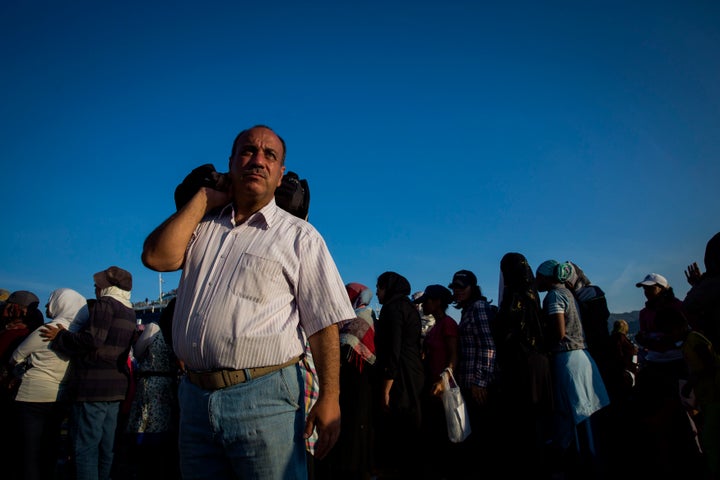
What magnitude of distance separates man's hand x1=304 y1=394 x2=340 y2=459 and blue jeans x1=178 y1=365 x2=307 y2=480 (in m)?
0.06

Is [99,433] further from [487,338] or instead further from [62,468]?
[487,338]

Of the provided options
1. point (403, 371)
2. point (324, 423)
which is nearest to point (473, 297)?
point (403, 371)

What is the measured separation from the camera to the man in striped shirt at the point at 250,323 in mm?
1750

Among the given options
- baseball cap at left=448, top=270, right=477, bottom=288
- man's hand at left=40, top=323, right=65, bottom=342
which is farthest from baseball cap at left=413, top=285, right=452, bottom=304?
man's hand at left=40, top=323, right=65, bottom=342

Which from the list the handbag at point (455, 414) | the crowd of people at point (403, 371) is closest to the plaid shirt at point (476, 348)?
the crowd of people at point (403, 371)

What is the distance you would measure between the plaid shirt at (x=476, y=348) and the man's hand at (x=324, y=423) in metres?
3.05

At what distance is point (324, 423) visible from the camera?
5.94 ft

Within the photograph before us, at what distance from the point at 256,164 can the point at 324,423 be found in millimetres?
1247

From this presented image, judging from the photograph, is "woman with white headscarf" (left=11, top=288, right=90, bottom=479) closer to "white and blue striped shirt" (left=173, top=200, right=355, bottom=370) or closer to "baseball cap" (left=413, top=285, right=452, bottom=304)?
"white and blue striped shirt" (left=173, top=200, right=355, bottom=370)

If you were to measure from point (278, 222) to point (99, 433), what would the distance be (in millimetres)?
3898

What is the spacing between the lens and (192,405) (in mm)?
1829

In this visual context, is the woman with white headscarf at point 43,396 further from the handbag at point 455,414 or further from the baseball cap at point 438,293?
the baseball cap at point 438,293

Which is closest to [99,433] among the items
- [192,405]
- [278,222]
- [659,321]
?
[192,405]

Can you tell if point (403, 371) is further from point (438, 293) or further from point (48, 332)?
point (48, 332)
